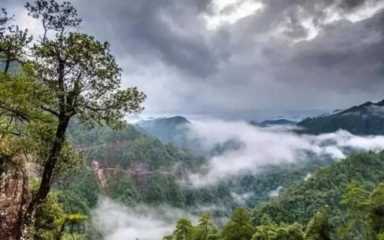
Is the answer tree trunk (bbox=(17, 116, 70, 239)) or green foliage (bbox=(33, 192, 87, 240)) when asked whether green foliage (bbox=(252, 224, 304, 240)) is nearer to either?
green foliage (bbox=(33, 192, 87, 240))

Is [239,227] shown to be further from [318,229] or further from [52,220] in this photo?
[52,220]

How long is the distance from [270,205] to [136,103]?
17248cm

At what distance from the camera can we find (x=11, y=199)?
2142 centimetres

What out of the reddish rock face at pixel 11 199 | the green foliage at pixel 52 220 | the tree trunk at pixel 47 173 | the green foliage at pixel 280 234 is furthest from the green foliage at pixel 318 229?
the tree trunk at pixel 47 173

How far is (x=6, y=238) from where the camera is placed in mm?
19109

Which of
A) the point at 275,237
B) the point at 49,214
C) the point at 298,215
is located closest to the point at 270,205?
the point at 298,215

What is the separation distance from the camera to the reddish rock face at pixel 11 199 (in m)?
19.3

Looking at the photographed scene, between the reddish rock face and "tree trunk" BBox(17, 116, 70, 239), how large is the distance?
0.35 meters

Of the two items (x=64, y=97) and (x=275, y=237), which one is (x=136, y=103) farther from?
(x=275, y=237)

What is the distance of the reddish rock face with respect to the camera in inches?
762

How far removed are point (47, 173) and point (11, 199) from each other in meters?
2.60

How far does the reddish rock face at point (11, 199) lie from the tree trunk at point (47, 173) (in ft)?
1.14

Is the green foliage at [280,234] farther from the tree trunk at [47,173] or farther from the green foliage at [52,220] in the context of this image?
the tree trunk at [47,173]

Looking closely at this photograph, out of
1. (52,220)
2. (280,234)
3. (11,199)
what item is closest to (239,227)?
(280,234)
